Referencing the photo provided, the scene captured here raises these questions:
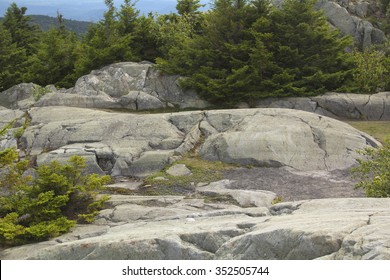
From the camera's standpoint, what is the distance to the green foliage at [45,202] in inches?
455

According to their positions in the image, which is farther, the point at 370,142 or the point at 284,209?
the point at 370,142

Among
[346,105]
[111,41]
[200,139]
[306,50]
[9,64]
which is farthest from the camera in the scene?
Answer: [9,64]

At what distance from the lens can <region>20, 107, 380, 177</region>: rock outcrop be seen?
18109 millimetres

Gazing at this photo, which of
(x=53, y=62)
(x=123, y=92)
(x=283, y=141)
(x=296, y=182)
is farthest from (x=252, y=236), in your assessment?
(x=53, y=62)

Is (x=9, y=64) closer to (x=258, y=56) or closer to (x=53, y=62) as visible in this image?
(x=53, y=62)

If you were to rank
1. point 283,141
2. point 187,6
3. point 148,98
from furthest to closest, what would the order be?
point 187,6
point 148,98
point 283,141

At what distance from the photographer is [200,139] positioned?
19891 millimetres

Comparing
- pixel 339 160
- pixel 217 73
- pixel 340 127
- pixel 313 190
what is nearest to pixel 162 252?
pixel 313 190

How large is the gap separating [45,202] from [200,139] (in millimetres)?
8973

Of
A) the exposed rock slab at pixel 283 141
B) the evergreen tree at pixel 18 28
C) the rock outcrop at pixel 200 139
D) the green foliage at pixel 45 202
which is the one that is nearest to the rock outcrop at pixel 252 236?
the green foliage at pixel 45 202

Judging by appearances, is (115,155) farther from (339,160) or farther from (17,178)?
(339,160)

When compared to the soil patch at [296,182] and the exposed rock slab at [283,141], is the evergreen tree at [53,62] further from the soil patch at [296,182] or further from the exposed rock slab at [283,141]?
the soil patch at [296,182]

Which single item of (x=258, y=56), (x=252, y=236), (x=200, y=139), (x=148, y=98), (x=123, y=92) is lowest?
(x=200, y=139)

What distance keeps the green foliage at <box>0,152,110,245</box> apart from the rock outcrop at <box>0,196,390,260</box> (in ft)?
1.28
